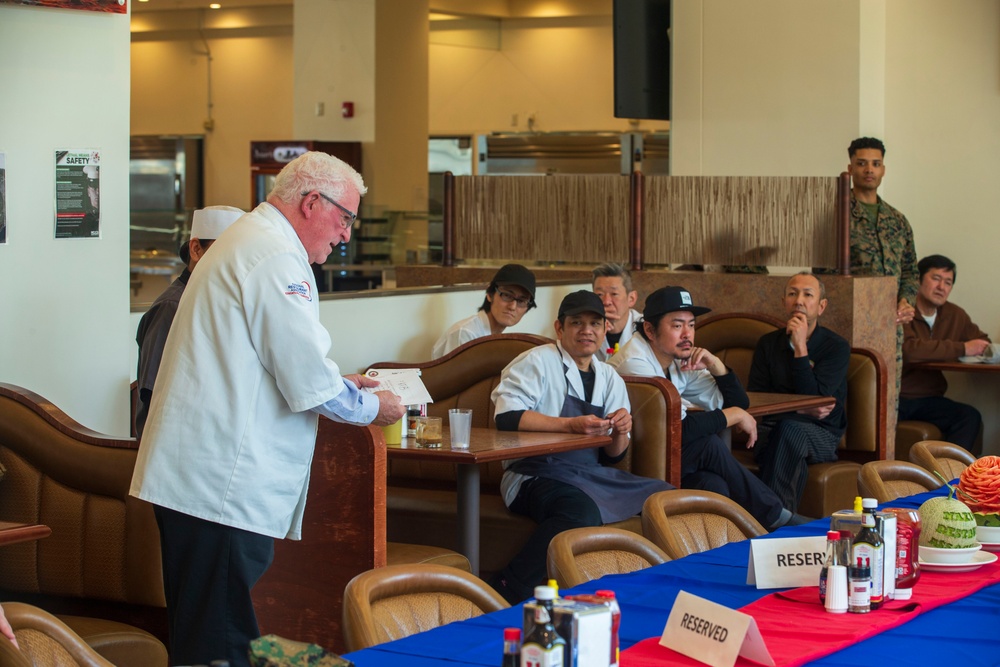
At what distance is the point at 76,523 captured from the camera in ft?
12.5

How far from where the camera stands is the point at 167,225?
14266 mm

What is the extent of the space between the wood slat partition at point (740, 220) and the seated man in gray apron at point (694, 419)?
5.53ft

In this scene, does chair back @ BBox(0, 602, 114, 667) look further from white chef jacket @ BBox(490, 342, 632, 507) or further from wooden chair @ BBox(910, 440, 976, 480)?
wooden chair @ BBox(910, 440, 976, 480)

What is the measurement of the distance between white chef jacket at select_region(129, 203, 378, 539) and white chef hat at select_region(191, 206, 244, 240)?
971mm

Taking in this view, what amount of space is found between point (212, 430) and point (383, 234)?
9.62 meters

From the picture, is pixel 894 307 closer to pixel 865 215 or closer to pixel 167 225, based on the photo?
pixel 865 215

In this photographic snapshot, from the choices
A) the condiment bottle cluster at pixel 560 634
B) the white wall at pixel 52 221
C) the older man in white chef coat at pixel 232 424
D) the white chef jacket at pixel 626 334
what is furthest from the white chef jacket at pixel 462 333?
the condiment bottle cluster at pixel 560 634

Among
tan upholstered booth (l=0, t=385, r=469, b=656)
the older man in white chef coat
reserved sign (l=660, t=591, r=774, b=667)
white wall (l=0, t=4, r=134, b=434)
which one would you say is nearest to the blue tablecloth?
reserved sign (l=660, t=591, r=774, b=667)

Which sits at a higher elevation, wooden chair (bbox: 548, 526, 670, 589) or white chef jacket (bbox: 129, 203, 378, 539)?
white chef jacket (bbox: 129, 203, 378, 539)

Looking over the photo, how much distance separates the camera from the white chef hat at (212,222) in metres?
4.17

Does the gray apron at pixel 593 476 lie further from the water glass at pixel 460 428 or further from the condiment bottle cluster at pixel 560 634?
the condiment bottle cluster at pixel 560 634

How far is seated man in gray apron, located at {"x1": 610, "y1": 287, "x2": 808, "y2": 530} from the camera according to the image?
221 inches

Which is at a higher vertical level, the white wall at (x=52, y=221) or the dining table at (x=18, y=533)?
the white wall at (x=52, y=221)

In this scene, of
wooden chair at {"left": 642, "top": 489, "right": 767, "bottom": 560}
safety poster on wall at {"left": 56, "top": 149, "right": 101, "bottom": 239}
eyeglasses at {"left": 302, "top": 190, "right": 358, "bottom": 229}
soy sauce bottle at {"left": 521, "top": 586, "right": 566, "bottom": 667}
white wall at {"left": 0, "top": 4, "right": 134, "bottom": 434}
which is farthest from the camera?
safety poster on wall at {"left": 56, "top": 149, "right": 101, "bottom": 239}
